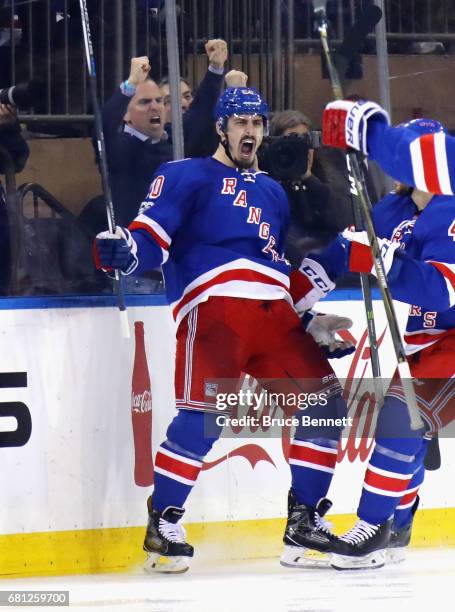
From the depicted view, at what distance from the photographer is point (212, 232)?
13.2 ft

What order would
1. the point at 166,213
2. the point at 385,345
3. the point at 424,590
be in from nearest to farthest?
the point at 424,590 < the point at 166,213 < the point at 385,345

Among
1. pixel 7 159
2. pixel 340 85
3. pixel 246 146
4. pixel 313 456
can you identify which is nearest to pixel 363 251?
pixel 246 146

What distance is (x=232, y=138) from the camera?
13.3 ft

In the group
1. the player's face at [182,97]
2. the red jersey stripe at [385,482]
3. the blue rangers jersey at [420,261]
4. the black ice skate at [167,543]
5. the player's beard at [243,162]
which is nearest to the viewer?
the blue rangers jersey at [420,261]

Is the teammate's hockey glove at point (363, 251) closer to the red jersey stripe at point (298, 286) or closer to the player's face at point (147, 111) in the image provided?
the red jersey stripe at point (298, 286)

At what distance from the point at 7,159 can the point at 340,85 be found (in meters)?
1.02

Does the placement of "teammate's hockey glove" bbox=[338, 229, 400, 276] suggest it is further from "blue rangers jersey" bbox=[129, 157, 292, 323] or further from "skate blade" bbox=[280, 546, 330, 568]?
"skate blade" bbox=[280, 546, 330, 568]

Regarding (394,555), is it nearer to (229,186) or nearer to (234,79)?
(229,186)

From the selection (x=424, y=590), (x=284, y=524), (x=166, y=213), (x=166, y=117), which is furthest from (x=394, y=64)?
(x=424, y=590)

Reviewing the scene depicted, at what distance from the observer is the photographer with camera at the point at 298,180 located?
4.53 m

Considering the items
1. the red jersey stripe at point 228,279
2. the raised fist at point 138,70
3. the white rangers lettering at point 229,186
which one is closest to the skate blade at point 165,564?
the red jersey stripe at point 228,279

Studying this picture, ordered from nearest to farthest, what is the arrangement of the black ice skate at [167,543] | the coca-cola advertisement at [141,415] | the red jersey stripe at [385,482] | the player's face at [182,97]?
the red jersey stripe at [385,482] < the black ice skate at [167,543] < the coca-cola advertisement at [141,415] < the player's face at [182,97]

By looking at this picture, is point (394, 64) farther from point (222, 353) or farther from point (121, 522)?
point (121, 522)

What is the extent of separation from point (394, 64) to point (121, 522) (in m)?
1.72
